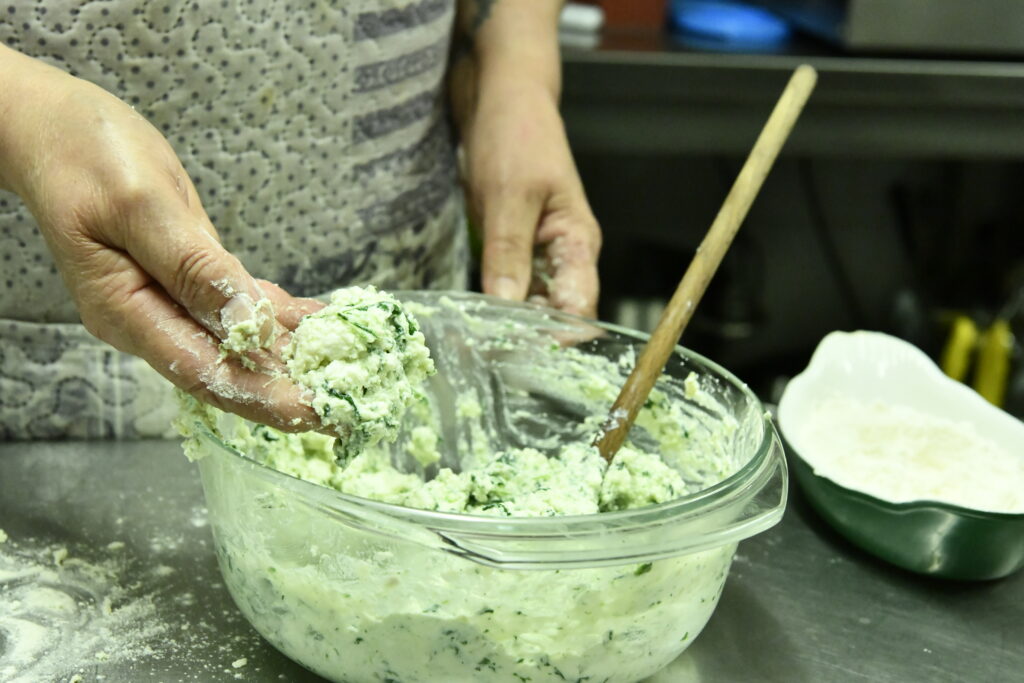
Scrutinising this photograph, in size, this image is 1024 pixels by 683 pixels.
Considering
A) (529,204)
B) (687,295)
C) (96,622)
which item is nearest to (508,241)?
(529,204)

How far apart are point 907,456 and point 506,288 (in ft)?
1.24

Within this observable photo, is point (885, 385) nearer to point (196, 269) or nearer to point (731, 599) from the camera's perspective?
point (731, 599)

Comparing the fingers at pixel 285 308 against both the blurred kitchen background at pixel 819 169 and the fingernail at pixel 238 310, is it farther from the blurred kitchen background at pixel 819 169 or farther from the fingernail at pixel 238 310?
the blurred kitchen background at pixel 819 169

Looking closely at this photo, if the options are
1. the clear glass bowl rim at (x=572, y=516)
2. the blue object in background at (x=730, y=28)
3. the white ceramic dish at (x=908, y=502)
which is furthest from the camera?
the blue object in background at (x=730, y=28)

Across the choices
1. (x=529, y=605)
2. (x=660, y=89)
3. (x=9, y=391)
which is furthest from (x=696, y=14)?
(x=529, y=605)

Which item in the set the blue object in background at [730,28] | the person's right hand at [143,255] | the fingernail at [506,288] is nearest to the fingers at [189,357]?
the person's right hand at [143,255]

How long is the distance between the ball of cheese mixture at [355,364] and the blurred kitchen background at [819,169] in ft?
3.10

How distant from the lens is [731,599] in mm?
797

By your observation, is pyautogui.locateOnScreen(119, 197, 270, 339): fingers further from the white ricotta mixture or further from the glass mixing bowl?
the white ricotta mixture

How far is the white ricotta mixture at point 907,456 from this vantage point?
2.68 ft

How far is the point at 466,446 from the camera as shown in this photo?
3.00 feet

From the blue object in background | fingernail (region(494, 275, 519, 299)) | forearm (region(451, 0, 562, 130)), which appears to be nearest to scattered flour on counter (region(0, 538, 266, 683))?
fingernail (region(494, 275, 519, 299))

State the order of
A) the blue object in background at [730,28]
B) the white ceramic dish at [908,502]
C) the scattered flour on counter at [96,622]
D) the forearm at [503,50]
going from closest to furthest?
the scattered flour on counter at [96,622]
the white ceramic dish at [908,502]
the forearm at [503,50]
the blue object in background at [730,28]

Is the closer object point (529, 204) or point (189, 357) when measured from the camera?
point (189, 357)
